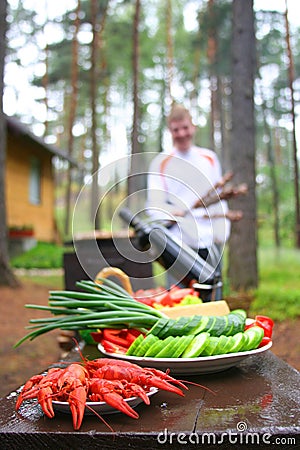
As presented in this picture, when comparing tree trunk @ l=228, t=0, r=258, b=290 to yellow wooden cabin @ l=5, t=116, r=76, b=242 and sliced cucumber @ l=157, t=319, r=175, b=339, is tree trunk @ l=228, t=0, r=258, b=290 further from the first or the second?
yellow wooden cabin @ l=5, t=116, r=76, b=242

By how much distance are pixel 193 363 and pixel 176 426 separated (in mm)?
339

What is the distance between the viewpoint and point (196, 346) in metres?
1.29

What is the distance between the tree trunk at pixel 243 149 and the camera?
754cm

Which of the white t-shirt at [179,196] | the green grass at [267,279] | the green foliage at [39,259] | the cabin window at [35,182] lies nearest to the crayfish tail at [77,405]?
the green grass at [267,279]

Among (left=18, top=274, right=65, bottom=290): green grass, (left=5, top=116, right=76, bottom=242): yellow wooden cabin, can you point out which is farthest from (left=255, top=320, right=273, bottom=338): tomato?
(left=5, top=116, right=76, bottom=242): yellow wooden cabin

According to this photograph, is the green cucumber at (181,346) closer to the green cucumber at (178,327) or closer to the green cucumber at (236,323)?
the green cucumber at (178,327)

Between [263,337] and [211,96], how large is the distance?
932 inches

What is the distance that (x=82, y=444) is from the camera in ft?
3.03

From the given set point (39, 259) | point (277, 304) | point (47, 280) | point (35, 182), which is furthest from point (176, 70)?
point (277, 304)

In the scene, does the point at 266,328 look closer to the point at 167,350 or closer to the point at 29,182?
the point at 167,350

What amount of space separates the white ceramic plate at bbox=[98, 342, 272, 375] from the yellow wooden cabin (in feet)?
44.1

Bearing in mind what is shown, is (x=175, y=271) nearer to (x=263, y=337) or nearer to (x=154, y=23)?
(x=263, y=337)

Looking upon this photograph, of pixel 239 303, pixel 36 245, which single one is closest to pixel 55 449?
pixel 239 303

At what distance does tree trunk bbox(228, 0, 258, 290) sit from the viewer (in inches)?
297
